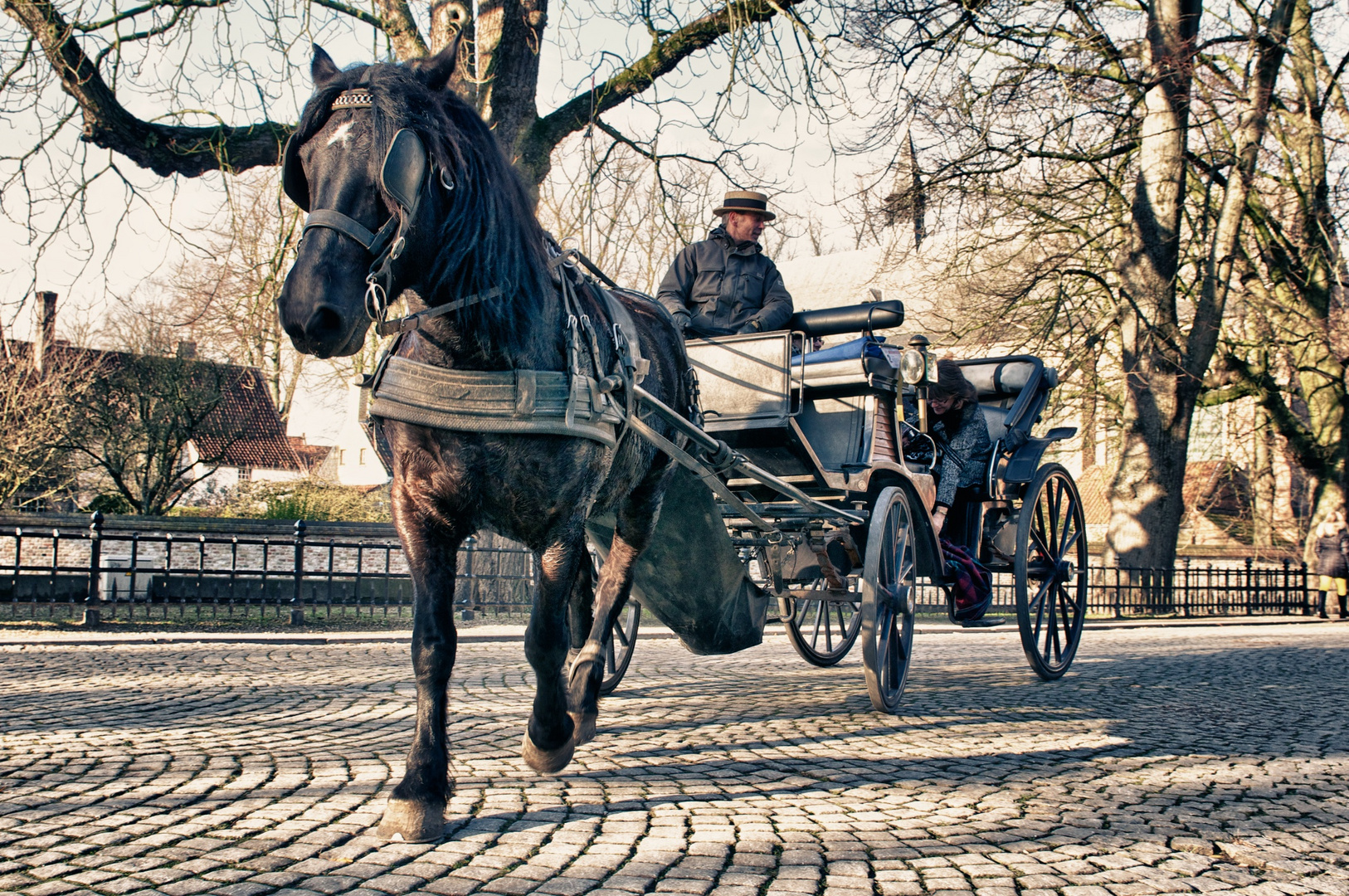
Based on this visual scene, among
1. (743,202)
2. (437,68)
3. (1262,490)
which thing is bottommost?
(437,68)

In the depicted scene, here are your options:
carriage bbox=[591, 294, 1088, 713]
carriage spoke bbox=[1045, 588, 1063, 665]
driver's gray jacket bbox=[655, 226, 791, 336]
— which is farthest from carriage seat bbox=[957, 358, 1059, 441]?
driver's gray jacket bbox=[655, 226, 791, 336]

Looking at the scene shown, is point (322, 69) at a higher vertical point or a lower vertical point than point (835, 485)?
higher

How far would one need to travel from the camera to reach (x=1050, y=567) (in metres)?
7.71

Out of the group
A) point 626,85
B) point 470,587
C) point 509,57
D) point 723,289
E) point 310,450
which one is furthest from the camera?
point 310,450

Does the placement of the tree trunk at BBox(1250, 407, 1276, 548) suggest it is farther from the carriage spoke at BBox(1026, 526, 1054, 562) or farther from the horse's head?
the horse's head

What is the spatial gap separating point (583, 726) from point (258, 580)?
10.2 meters

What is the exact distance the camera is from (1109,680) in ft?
26.0

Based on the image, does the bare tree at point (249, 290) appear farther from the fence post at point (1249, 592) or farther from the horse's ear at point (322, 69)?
the fence post at point (1249, 592)

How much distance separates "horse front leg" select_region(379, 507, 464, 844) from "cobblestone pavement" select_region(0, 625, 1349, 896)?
18 centimetres

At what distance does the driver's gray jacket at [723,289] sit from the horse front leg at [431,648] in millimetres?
3146

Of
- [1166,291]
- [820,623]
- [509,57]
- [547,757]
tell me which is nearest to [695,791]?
[547,757]

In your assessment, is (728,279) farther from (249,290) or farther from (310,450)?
(310,450)

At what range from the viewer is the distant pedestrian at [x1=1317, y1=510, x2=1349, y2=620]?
19.8 meters

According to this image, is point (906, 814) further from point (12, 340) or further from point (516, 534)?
point (12, 340)
